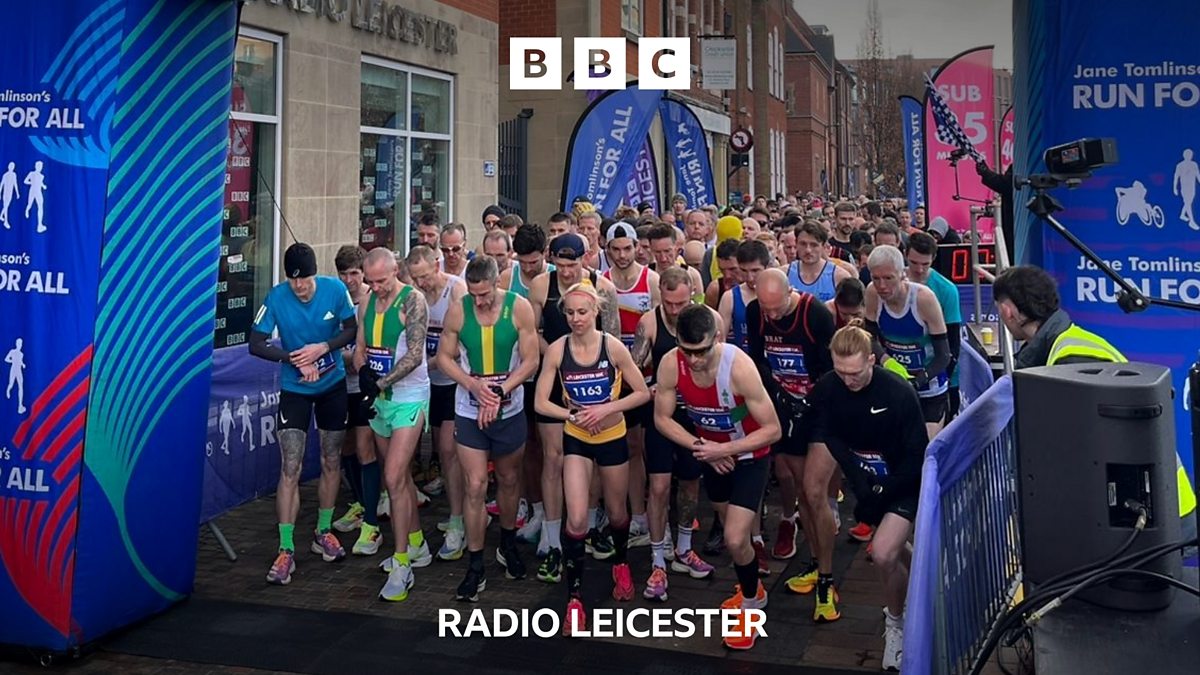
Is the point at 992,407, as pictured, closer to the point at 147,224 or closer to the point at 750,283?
the point at 750,283

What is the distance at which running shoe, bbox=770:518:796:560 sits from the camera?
7656mm

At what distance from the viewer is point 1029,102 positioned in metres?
7.38

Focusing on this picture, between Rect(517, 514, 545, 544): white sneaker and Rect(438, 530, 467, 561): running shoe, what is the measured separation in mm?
517

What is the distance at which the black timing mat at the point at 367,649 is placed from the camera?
5758 mm

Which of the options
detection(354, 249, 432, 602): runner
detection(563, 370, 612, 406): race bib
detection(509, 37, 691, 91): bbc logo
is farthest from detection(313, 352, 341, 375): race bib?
detection(509, 37, 691, 91): bbc logo

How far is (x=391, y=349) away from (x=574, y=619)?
215cm

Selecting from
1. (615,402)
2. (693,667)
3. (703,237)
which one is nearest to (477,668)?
(693,667)

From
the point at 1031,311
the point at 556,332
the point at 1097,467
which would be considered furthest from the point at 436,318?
the point at 1097,467

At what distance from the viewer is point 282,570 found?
279 inches

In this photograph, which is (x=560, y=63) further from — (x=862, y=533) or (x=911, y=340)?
(x=862, y=533)

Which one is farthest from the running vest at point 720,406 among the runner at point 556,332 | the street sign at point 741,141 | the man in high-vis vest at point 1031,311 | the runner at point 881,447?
the street sign at point 741,141

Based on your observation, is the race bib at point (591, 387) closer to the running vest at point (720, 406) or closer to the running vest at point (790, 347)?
the running vest at point (720, 406)

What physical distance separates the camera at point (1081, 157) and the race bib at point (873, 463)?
62.0 inches

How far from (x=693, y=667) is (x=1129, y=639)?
7.67ft
